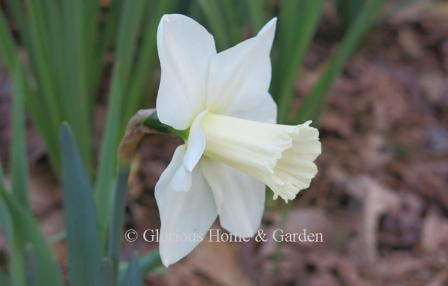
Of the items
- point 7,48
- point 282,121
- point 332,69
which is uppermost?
point 7,48

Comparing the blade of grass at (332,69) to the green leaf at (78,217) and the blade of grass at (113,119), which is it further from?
the green leaf at (78,217)

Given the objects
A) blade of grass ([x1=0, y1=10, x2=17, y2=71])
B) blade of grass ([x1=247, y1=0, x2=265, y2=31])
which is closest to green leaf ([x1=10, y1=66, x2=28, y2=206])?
blade of grass ([x1=0, y1=10, x2=17, y2=71])

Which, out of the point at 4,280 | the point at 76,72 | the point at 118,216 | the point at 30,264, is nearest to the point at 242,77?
the point at 118,216

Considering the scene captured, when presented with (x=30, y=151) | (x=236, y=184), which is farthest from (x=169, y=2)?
(x=236, y=184)

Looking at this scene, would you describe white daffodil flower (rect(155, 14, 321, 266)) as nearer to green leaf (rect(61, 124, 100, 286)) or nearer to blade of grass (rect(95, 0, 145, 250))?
green leaf (rect(61, 124, 100, 286))

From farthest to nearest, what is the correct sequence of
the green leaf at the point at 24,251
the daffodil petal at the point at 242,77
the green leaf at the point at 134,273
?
the green leaf at the point at 24,251 < the green leaf at the point at 134,273 < the daffodil petal at the point at 242,77

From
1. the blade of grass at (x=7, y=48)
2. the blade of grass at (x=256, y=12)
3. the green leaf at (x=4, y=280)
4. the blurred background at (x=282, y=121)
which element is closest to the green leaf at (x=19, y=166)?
the blurred background at (x=282, y=121)

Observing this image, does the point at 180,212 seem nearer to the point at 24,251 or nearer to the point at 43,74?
the point at 24,251
